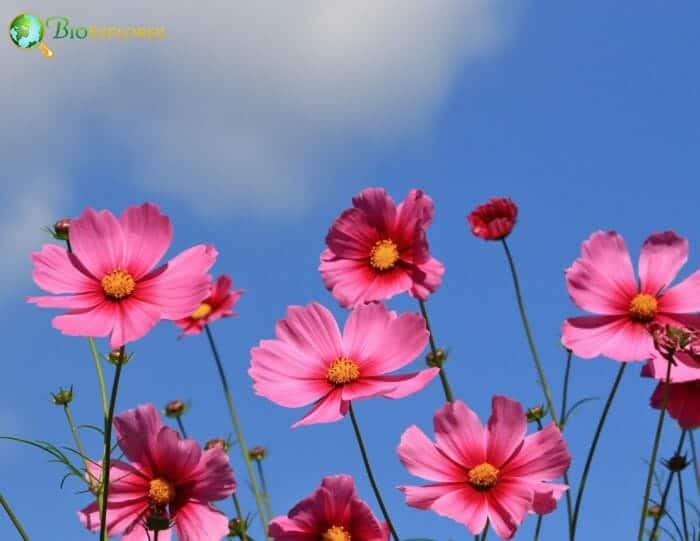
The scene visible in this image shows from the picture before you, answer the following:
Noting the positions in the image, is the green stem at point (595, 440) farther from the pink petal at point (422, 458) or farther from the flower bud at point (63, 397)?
the flower bud at point (63, 397)

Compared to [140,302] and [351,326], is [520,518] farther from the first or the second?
[140,302]

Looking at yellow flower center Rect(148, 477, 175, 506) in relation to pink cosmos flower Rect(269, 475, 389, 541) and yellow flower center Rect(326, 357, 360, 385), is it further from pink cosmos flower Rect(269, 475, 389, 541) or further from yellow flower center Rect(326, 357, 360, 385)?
yellow flower center Rect(326, 357, 360, 385)

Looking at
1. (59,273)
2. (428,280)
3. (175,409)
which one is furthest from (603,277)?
(175,409)

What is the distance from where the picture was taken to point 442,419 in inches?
59.2

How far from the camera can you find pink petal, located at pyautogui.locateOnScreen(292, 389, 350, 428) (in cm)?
147

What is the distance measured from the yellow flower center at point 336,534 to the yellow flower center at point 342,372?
211 millimetres

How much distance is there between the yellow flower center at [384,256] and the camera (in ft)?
6.52

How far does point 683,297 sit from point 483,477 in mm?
478

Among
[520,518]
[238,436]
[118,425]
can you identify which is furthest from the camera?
[238,436]

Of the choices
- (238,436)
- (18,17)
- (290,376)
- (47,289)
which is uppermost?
(18,17)

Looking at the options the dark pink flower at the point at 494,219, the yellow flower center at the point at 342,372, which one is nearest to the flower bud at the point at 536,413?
the dark pink flower at the point at 494,219

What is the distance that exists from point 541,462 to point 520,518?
0.09m

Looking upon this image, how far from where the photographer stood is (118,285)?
159cm

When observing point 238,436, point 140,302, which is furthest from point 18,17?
point 140,302
